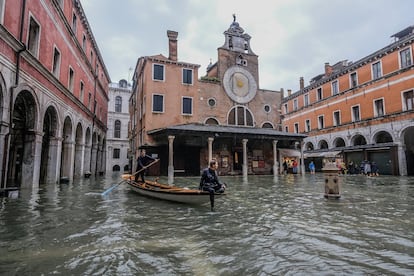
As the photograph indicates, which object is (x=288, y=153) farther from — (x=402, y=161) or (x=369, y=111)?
(x=402, y=161)

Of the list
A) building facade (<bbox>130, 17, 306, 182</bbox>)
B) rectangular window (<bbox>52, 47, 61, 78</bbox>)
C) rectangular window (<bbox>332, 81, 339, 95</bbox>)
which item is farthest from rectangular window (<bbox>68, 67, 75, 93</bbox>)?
rectangular window (<bbox>332, 81, 339, 95</bbox>)

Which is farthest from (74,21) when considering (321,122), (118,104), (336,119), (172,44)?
(118,104)

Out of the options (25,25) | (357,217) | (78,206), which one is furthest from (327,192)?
(25,25)

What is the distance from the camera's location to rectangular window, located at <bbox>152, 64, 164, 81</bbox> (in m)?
24.2

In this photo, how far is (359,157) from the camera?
27.4m

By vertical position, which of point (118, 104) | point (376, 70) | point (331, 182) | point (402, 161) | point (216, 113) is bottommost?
point (331, 182)

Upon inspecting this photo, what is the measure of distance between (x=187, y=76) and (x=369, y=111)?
18.8 meters

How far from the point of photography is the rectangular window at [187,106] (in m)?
25.1

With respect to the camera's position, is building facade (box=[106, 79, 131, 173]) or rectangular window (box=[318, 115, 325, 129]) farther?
building facade (box=[106, 79, 131, 173])

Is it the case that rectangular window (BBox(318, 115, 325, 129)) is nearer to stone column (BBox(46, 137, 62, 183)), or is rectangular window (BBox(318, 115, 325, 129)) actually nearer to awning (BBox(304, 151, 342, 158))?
awning (BBox(304, 151, 342, 158))

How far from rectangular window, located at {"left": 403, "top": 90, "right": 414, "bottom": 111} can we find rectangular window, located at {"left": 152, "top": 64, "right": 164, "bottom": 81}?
72.3 ft

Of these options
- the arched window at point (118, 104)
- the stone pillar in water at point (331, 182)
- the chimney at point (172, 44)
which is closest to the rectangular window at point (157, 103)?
the chimney at point (172, 44)

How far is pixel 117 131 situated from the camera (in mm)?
45781

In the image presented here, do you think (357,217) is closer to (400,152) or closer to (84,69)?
(84,69)
